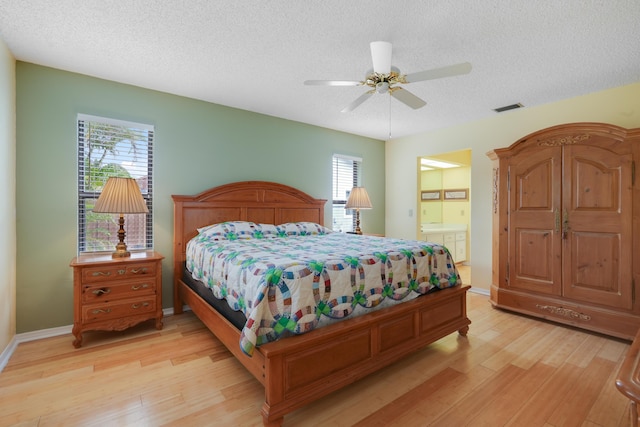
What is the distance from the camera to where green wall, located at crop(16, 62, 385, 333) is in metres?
2.71

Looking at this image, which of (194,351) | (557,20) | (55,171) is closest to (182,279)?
(194,351)

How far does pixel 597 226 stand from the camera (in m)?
2.85

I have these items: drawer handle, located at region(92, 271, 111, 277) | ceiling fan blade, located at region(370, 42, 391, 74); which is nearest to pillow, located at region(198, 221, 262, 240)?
drawer handle, located at region(92, 271, 111, 277)

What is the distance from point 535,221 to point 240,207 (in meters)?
3.41

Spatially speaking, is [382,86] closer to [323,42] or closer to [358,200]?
[323,42]

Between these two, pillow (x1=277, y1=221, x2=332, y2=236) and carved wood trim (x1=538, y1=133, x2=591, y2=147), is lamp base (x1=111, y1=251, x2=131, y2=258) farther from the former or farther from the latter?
carved wood trim (x1=538, y1=133, x2=591, y2=147)

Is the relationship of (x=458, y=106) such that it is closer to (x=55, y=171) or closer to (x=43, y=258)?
(x=55, y=171)

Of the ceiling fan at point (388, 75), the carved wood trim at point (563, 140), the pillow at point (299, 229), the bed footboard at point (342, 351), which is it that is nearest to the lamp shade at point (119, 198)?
the pillow at point (299, 229)

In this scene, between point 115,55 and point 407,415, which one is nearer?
point 407,415

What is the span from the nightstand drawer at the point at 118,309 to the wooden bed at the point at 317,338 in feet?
1.22

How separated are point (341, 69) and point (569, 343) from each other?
3.23 m

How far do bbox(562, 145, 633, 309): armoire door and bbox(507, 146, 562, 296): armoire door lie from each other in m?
0.08

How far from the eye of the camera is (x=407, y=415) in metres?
1.73

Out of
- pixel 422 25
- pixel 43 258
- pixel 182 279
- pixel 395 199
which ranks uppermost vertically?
pixel 422 25
